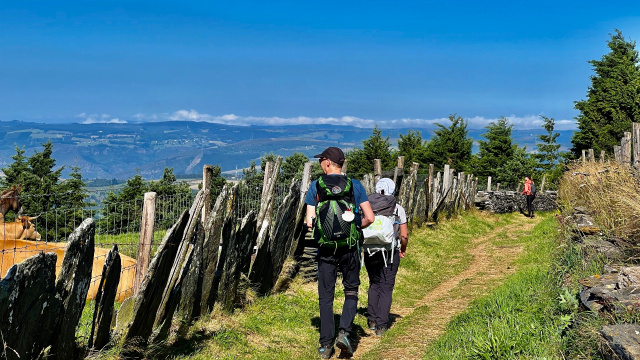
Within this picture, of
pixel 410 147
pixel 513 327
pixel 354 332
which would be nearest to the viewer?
pixel 513 327

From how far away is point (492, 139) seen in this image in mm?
55031

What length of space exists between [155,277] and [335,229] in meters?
1.91

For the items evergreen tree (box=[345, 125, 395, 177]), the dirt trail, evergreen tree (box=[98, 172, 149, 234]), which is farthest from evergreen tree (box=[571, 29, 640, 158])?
evergreen tree (box=[98, 172, 149, 234])

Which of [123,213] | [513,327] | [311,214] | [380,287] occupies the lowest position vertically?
[123,213]

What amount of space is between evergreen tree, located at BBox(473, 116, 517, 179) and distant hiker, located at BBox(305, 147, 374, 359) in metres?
48.4

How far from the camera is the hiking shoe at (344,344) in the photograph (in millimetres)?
6559

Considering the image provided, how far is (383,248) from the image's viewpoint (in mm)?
7547

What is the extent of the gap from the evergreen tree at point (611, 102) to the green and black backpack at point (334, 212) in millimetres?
35707

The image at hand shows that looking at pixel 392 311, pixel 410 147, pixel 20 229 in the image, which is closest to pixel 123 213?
pixel 20 229

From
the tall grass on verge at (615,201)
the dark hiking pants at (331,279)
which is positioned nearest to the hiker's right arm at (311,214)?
the dark hiking pants at (331,279)

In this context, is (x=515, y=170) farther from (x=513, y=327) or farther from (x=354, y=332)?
(x=513, y=327)

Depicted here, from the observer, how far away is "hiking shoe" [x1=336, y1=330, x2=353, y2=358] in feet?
21.5

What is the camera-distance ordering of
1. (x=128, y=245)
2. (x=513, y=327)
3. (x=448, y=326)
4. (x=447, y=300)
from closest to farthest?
(x=513, y=327), (x=448, y=326), (x=447, y=300), (x=128, y=245)

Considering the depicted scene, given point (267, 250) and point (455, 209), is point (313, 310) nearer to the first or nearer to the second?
point (267, 250)
